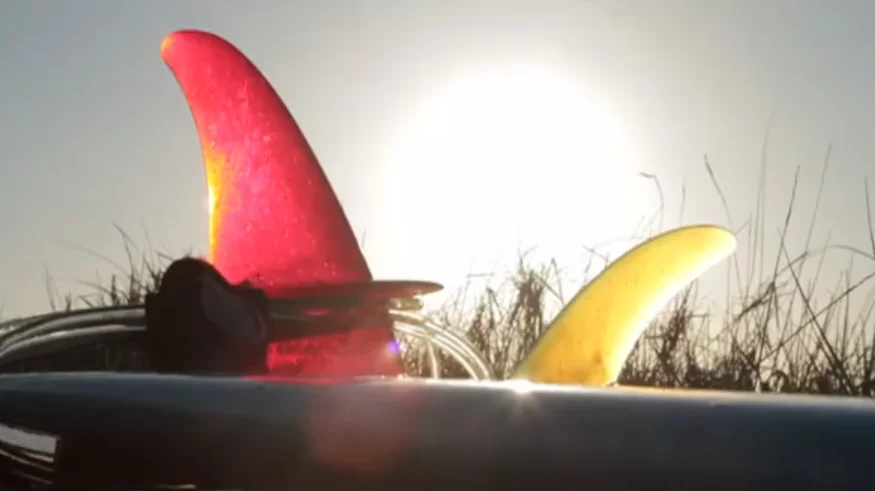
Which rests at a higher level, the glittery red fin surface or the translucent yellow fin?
the glittery red fin surface

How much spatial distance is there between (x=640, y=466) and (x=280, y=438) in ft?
0.57

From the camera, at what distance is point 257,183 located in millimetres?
1873

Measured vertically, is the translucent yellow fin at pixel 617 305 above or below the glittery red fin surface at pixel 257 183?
below

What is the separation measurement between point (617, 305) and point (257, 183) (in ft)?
2.15

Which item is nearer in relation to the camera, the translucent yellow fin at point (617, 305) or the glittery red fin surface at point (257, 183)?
the translucent yellow fin at point (617, 305)

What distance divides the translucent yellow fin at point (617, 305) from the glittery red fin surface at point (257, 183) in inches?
15.5

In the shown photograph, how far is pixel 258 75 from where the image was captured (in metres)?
1.98

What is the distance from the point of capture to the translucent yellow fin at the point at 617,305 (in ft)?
5.04

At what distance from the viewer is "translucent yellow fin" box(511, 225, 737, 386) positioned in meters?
1.54

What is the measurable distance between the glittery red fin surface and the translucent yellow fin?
0.39 m

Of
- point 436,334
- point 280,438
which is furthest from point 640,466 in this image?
point 436,334

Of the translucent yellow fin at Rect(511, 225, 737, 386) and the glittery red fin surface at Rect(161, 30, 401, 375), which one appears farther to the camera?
the glittery red fin surface at Rect(161, 30, 401, 375)

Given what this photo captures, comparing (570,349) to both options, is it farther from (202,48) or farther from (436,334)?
(202,48)

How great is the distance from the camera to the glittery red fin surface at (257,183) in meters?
1.83
